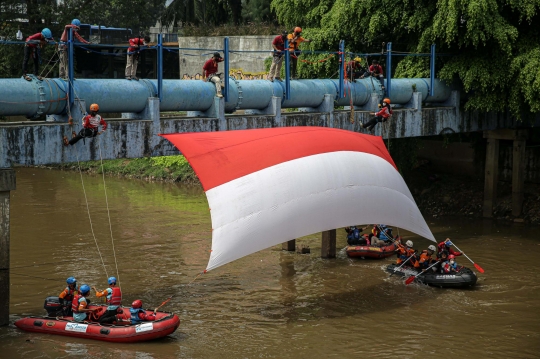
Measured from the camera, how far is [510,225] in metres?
31.8

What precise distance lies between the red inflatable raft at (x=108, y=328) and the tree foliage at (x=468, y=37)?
16.1 m

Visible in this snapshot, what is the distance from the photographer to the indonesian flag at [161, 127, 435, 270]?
17.4 meters

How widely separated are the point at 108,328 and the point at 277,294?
19.0ft

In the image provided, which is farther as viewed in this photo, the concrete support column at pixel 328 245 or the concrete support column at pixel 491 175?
the concrete support column at pixel 491 175

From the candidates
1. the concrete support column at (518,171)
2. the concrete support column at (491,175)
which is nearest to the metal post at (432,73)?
the concrete support column at (491,175)

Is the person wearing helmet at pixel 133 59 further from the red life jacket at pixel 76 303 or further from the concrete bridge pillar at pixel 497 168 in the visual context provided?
the concrete bridge pillar at pixel 497 168

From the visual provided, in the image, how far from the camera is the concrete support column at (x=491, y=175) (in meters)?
32.7

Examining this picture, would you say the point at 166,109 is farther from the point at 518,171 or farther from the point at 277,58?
the point at 518,171

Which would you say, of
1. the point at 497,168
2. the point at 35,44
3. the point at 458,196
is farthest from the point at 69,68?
the point at 458,196

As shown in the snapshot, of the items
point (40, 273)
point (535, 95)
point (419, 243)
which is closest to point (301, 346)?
point (40, 273)

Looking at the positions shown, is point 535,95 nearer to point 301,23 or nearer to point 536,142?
point 536,142

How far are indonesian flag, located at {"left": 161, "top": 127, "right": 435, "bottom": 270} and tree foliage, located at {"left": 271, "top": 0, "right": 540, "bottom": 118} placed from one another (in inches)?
377

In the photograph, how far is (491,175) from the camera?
32688 mm

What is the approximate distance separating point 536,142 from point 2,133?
79.5 ft
